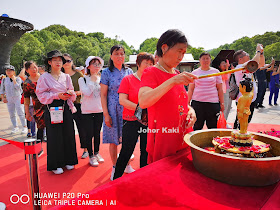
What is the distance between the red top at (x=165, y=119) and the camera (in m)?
1.28

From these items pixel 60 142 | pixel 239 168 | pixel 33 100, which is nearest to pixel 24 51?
pixel 33 100

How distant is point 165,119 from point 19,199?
2.17 meters

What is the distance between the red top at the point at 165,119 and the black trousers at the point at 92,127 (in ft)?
7.58

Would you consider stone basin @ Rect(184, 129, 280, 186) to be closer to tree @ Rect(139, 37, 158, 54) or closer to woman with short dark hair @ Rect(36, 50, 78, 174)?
woman with short dark hair @ Rect(36, 50, 78, 174)

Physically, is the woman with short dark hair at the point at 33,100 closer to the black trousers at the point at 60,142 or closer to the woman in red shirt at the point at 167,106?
the black trousers at the point at 60,142

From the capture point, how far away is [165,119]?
129 centimetres

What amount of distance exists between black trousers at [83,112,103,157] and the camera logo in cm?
116

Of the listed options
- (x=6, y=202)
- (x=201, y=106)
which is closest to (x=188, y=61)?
(x=201, y=106)

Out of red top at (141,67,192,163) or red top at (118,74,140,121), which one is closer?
red top at (141,67,192,163)

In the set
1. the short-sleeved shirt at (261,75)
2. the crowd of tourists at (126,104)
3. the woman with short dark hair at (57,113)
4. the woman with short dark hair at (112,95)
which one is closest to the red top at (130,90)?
the crowd of tourists at (126,104)

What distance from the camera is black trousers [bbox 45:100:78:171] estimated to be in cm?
298

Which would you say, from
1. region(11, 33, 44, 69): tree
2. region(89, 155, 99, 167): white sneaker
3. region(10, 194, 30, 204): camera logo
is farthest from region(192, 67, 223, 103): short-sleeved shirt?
region(11, 33, 44, 69): tree

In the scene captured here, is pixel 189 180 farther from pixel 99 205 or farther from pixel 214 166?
pixel 99 205

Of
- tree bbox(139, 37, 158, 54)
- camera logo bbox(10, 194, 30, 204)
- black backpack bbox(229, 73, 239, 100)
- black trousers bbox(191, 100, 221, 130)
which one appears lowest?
camera logo bbox(10, 194, 30, 204)
